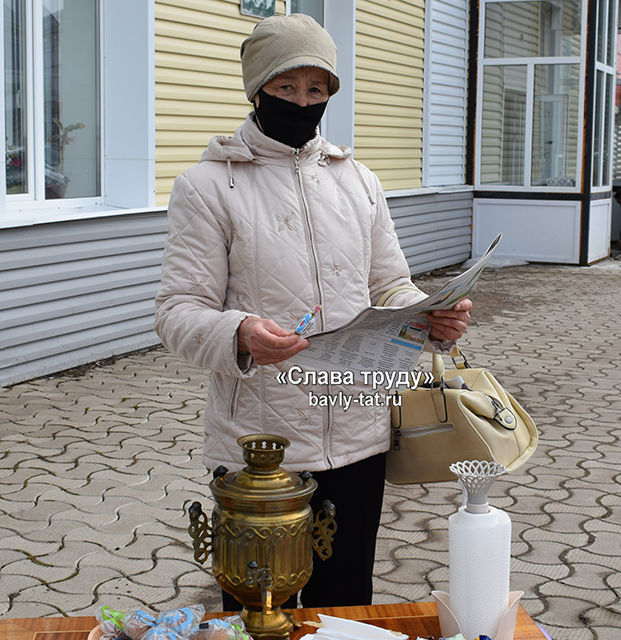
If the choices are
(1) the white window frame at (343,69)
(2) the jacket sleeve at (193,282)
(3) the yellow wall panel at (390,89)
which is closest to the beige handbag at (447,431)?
(2) the jacket sleeve at (193,282)

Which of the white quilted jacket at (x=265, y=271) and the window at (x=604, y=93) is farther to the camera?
the window at (x=604, y=93)

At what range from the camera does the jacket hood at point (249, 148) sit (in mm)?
2322

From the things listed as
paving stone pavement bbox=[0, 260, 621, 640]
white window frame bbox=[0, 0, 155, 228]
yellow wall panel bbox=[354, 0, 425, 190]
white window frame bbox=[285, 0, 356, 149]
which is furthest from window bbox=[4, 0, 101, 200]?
yellow wall panel bbox=[354, 0, 425, 190]

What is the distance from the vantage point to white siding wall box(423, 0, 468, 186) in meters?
13.4

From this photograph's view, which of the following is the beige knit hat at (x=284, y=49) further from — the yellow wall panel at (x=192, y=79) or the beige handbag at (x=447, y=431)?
the yellow wall panel at (x=192, y=79)

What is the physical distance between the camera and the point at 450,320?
7.55 feet

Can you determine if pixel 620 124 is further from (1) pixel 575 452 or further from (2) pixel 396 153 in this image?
(1) pixel 575 452

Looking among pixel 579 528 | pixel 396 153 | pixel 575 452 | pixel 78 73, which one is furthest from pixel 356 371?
pixel 396 153

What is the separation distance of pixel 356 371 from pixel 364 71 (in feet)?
32.4

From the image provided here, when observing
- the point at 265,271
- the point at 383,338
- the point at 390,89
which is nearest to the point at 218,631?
the point at 383,338

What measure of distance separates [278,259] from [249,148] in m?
0.28

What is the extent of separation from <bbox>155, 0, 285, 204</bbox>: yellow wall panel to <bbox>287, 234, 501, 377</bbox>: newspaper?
19.7ft

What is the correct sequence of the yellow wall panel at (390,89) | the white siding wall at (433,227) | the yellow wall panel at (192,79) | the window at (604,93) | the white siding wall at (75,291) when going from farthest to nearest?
the window at (604,93), the white siding wall at (433,227), the yellow wall panel at (390,89), the yellow wall panel at (192,79), the white siding wall at (75,291)

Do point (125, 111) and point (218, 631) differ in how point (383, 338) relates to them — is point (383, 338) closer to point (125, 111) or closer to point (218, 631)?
point (218, 631)
